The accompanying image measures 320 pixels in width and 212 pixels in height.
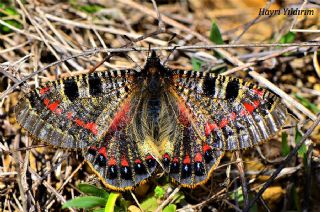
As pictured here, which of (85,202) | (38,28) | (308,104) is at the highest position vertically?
(38,28)

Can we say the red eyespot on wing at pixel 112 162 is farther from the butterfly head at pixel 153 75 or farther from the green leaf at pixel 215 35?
the green leaf at pixel 215 35

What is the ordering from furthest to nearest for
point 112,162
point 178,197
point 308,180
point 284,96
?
1. point 284,96
2. point 308,180
3. point 178,197
4. point 112,162

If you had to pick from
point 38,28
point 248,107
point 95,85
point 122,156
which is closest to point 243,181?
point 248,107

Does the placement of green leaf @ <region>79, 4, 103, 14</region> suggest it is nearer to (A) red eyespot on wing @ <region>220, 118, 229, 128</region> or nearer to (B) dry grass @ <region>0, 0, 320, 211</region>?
(B) dry grass @ <region>0, 0, 320, 211</region>

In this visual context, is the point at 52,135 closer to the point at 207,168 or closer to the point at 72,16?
the point at 207,168

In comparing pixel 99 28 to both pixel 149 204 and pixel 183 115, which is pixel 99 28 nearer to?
pixel 183 115

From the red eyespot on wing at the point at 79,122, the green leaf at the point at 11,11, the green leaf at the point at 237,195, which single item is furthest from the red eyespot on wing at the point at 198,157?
the green leaf at the point at 11,11

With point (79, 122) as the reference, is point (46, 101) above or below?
above

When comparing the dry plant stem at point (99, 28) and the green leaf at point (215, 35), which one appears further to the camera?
the dry plant stem at point (99, 28)
